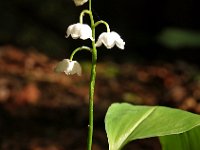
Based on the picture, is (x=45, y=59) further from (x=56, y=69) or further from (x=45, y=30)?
(x=56, y=69)

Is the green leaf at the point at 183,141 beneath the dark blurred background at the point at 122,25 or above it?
beneath

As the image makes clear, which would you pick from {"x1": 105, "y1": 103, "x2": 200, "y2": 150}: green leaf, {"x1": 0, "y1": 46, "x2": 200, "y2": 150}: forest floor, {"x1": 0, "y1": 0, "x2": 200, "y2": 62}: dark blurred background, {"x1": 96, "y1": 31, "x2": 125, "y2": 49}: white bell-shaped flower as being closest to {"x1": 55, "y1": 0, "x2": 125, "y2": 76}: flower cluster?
{"x1": 96, "y1": 31, "x2": 125, "y2": 49}: white bell-shaped flower

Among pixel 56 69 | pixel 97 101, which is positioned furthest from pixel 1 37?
pixel 56 69

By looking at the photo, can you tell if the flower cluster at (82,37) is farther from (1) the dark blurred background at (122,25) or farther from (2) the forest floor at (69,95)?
(1) the dark blurred background at (122,25)

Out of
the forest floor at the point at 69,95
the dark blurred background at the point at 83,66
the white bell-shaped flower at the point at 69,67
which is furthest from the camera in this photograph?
the dark blurred background at the point at 83,66

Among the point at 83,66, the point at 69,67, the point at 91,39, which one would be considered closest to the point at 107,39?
the point at 91,39

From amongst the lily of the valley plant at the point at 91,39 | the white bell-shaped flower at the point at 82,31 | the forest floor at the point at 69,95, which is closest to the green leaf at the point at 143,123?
the lily of the valley plant at the point at 91,39

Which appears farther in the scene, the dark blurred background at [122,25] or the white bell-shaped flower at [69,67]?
the dark blurred background at [122,25]
